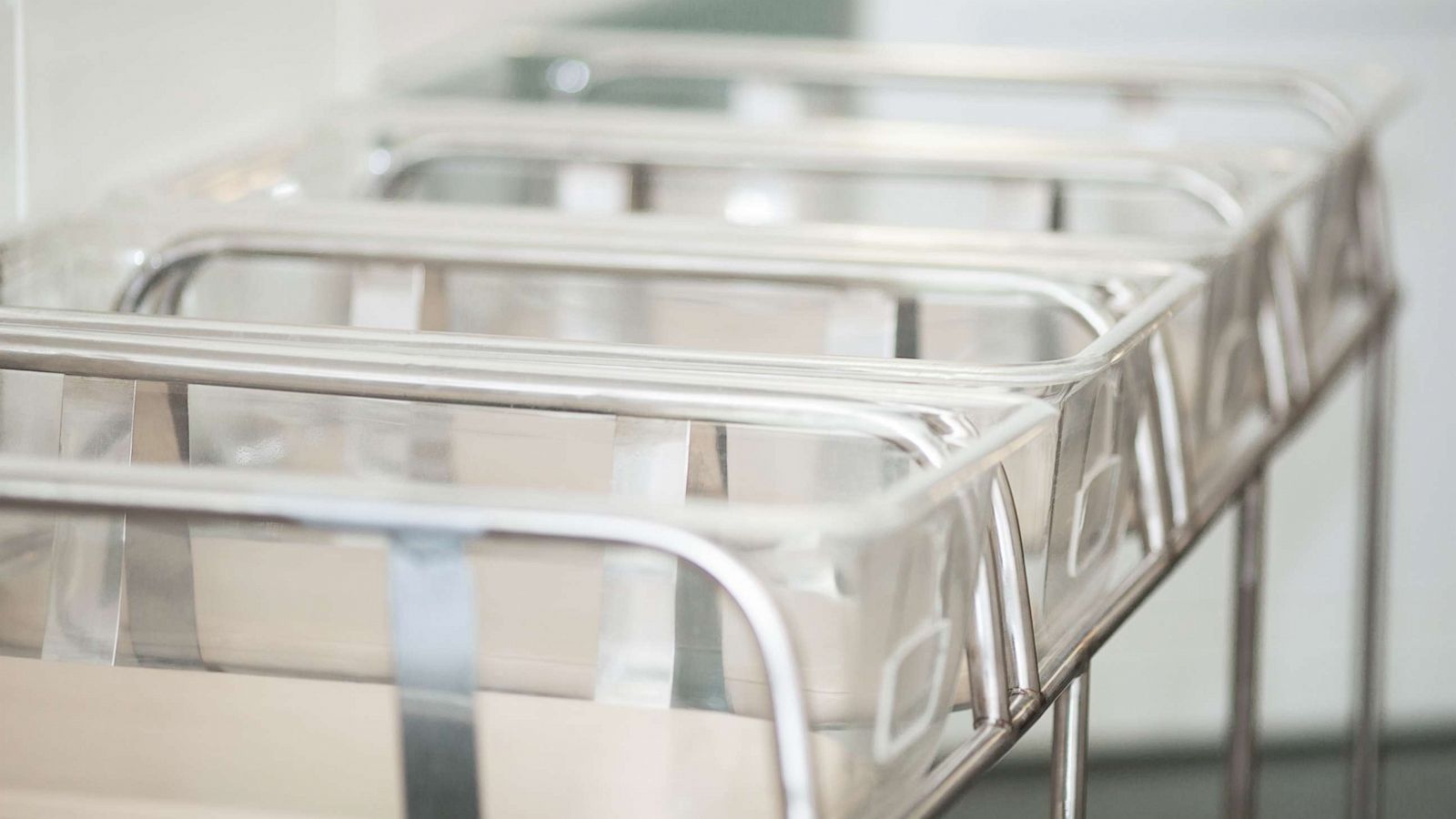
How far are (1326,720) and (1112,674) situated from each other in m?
0.30

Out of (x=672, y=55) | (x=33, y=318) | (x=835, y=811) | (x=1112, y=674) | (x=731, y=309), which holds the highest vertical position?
(x=672, y=55)

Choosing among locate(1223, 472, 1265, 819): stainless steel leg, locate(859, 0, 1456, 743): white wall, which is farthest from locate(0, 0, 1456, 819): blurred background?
locate(1223, 472, 1265, 819): stainless steel leg

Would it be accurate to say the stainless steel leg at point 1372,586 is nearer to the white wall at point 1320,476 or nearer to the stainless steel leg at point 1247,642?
the stainless steel leg at point 1247,642

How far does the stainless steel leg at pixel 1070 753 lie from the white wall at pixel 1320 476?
4.15 ft

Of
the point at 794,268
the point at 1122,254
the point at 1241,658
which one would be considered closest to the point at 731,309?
the point at 794,268

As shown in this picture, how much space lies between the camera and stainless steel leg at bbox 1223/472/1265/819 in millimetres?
1077

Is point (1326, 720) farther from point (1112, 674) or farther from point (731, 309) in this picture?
point (731, 309)

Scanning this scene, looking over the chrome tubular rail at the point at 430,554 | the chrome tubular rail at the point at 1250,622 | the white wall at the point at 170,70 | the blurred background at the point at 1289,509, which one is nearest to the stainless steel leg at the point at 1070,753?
the chrome tubular rail at the point at 1250,622

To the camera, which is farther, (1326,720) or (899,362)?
(1326,720)

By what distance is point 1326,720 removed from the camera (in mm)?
2061

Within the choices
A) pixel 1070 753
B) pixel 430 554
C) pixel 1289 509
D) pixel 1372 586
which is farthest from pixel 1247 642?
pixel 1289 509

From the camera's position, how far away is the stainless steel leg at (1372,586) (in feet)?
4.20

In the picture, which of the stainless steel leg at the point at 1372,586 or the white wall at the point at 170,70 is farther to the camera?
the stainless steel leg at the point at 1372,586

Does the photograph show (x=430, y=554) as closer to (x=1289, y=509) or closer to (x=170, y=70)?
(x=170, y=70)
